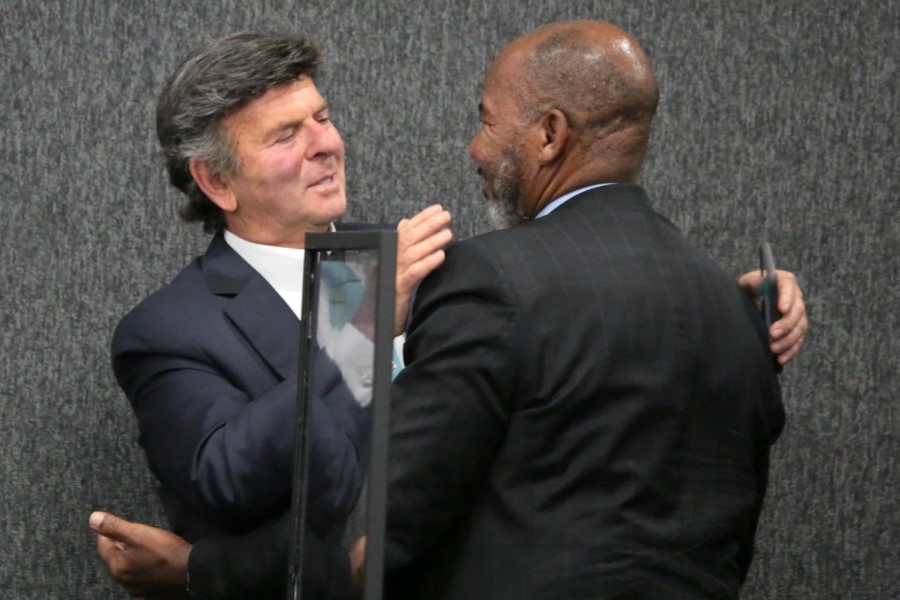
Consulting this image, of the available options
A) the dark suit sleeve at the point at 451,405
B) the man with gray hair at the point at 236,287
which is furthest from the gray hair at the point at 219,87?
the dark suit sleeve at the point at 451,405

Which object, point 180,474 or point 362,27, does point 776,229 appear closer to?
point 362,27

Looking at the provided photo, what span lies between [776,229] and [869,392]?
29 cm

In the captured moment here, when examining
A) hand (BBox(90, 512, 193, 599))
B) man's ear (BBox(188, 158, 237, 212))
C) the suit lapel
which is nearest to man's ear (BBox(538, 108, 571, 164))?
the suit lapel

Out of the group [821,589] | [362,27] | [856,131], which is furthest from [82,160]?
[821,589]

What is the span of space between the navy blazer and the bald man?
0.24m

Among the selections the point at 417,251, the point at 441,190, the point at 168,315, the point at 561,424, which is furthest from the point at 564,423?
the point at 441,190

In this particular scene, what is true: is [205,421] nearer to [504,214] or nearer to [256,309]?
[256,309]

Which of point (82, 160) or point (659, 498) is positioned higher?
point (82, 160)

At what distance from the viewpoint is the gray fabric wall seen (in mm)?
1885

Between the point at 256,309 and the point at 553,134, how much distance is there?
458mm

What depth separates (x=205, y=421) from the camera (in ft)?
4.55

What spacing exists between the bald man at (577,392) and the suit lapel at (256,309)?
1.13ft

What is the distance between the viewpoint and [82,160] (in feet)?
6.21

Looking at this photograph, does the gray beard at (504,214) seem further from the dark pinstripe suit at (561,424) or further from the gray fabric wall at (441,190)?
the gray fabric wall at (441,190)
